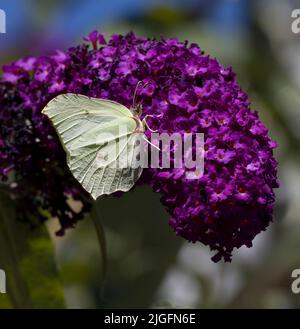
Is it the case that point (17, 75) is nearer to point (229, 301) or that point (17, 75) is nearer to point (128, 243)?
point (128, 243)

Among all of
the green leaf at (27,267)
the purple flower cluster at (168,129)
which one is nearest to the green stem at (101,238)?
the purple flower cluster at (168,129)

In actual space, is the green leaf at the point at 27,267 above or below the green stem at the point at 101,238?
below

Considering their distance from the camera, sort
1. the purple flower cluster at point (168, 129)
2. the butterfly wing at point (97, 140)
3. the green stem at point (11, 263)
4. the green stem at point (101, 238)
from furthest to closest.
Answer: the green stem at point (11, 263) → the green stem at point (101, 238) → the butterfly wing at point (97, 140) → the purple flower cluster at point (168, 129)

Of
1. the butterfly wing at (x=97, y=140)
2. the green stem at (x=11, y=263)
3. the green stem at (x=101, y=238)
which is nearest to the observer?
the butterfly wing at (x=97, y=140)

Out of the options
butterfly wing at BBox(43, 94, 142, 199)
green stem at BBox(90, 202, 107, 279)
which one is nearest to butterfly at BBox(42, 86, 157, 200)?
butterfly wing at BBox(43, 94, 142, 199)

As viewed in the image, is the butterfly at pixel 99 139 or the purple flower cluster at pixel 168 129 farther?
the butterfly at pixel 99 139

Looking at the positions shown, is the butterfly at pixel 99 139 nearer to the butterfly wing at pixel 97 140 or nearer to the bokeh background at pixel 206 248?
the butterfly wing at pixel 97 140
